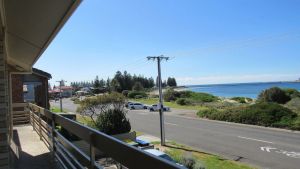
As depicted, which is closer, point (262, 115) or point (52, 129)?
point (52, 129)

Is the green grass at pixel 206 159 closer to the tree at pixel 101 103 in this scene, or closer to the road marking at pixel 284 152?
the road marking at pixel 284 152

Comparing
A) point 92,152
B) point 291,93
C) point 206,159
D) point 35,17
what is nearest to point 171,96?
point 291,93

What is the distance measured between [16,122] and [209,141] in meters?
11.5

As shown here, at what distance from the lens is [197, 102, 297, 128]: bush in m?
27.1

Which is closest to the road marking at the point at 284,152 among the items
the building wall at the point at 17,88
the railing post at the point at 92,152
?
the building wall at the point at 17,88

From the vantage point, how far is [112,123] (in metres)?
18.0

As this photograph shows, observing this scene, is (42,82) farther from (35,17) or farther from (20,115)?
(35,17)

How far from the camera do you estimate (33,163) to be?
6156 millimetres

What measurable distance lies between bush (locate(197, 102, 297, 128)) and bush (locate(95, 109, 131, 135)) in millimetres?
14955

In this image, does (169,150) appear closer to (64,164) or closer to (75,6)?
(64,164)

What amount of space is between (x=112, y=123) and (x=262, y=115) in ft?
53.4

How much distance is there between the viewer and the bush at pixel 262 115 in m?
27.1

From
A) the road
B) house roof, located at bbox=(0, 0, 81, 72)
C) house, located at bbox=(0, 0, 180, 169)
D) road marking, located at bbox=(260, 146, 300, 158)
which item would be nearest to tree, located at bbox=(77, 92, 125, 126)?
the road

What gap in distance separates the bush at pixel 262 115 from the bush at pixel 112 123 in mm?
14955
